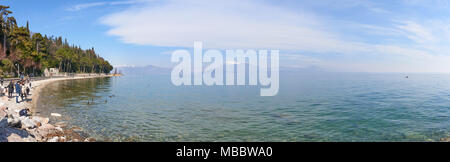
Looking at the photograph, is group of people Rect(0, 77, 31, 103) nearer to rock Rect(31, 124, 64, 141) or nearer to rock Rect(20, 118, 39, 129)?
rock Rect(31, 124, 64, 141)

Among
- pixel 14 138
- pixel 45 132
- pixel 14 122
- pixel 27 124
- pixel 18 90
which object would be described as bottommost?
pixel 45 132

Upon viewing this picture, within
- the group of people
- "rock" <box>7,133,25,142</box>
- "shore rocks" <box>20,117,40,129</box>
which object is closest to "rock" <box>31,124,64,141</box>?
"shore rocks" <box>20,117,40,129</box>

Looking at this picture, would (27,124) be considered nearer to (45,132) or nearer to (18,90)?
(45,132)

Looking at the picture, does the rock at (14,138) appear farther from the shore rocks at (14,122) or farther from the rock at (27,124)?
the rock at (27,124)

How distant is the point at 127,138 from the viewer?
20734 millimetres

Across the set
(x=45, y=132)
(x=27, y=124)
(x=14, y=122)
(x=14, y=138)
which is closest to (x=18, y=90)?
(x=27, y=124)

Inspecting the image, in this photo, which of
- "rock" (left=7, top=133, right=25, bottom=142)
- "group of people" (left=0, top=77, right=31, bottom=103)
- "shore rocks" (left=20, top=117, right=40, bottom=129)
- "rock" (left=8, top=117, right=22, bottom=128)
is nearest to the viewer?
"rock" (left=7, top=133, right=25, bottom=142)

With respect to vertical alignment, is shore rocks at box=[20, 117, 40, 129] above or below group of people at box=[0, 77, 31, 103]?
below

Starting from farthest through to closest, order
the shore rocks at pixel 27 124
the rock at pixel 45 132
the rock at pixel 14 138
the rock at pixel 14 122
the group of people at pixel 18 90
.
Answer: the group of people at pixel 18 90 < the shore rocks at pixel 27 124 < the rock at pixel 45 132 < the rock at pixel 14 122 < the rock at pixel 14 138

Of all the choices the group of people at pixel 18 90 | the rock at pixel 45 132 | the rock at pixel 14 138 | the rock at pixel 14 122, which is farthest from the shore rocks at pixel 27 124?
the group of people at pixel 18 90

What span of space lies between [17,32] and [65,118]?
297 feet
